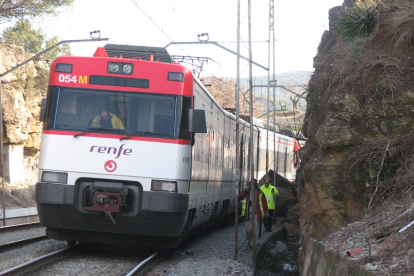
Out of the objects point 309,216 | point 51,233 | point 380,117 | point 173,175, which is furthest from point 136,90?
point 380,117

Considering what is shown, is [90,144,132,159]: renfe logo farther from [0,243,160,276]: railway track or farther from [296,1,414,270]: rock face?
[296,1,414,270]: rock face

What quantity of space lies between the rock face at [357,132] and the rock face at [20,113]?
21683 mm

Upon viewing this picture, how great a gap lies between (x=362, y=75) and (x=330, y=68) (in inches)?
63.1

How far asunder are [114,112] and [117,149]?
69 centimetres

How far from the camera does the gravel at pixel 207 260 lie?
363 inches

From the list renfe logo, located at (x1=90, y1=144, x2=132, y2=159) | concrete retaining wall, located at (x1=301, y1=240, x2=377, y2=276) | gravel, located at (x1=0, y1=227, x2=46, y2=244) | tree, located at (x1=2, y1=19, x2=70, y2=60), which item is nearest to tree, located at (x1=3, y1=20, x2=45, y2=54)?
tree, located at (x1=2, y1=19, x2=70, y2=60)

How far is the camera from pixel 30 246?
1083 cm

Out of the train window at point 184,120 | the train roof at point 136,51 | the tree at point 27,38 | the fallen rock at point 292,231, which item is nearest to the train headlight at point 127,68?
the train window at point 184,120

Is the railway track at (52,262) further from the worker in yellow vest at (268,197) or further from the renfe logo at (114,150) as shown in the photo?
the worker in yellow vest at (268,197)

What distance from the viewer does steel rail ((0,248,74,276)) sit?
740cm

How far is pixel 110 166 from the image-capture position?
350 inches

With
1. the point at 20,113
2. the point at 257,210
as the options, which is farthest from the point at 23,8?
the point at 257,210

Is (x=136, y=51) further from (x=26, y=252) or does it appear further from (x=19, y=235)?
(x=19, y=235)

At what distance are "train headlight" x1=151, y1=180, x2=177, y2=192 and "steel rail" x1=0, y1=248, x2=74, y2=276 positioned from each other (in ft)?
7.06
